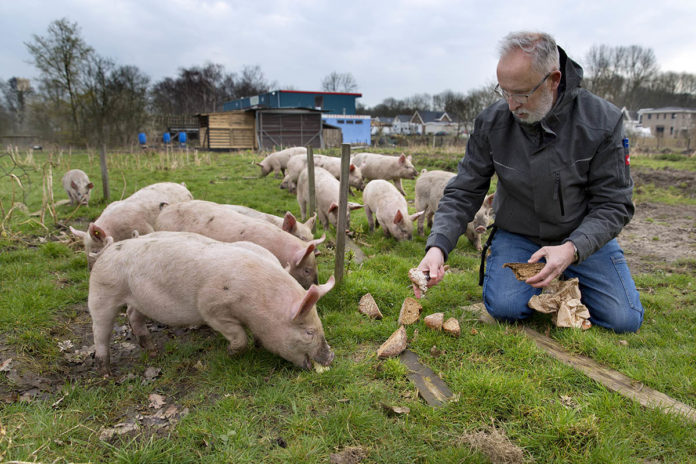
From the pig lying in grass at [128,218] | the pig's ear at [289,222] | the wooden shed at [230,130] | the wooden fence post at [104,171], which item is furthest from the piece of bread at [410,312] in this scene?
the wooden shed at [230,130]

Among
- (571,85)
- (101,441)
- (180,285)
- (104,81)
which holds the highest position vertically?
(104,81)

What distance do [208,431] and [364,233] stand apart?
233 inches

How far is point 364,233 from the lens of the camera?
27.9 ft

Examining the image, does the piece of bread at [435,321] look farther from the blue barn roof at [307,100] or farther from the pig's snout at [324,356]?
the blue barn roof at [307,100]

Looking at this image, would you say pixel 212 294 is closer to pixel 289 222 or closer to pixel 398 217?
pixel 289 222

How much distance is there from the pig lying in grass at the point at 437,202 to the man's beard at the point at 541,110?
3.58 meters

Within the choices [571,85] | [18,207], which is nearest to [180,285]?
[571,85]

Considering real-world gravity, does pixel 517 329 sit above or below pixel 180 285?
below

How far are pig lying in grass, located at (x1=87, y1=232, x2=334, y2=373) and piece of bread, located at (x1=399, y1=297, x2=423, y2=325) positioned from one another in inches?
41.6

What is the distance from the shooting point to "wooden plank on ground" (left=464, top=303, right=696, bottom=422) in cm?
293

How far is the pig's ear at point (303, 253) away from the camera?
15.2ft

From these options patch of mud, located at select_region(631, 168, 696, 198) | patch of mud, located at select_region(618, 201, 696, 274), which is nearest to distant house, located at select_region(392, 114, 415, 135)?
patch of mud, located at select_region(631, 168, 696, 198)

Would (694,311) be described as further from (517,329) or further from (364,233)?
(364,233)

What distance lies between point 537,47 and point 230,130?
36368 mm
